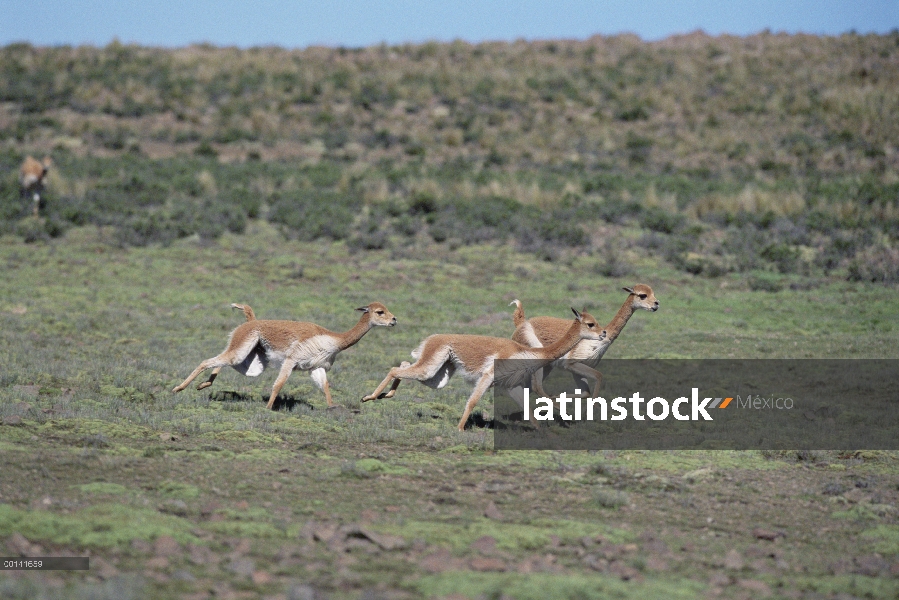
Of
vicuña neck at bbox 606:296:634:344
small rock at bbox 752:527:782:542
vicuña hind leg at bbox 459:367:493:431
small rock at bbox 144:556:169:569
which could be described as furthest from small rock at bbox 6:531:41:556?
vicuña neck at bbox 606:296:634:344

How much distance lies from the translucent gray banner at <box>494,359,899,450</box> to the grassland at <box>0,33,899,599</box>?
642 mm

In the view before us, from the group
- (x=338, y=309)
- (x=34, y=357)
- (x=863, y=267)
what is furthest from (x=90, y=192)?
(x=863, y=267)

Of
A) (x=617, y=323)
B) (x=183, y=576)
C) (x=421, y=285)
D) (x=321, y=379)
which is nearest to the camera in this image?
(x=183, y=576)

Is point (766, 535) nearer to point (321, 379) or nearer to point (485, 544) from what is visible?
point (485, 544)

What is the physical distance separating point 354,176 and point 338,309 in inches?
525

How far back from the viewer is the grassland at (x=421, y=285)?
7211mm

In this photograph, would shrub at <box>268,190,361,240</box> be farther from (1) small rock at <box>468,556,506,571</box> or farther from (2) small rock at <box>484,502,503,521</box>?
(1) small rock at <box>468,556,506,571</box>

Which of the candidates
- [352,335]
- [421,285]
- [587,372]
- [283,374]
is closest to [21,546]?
[283,374]

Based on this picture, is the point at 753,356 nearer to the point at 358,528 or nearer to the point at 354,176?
the point at 358,528

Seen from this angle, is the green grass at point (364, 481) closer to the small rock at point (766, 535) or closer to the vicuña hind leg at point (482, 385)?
the small rock at point (766, 535)

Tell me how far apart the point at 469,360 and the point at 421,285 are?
40.4ft

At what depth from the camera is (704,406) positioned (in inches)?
568

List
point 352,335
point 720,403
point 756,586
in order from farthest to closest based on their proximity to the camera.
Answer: point 720,403
point 352,335
point 756,586

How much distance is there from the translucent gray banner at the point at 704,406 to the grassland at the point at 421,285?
2.11 ft
